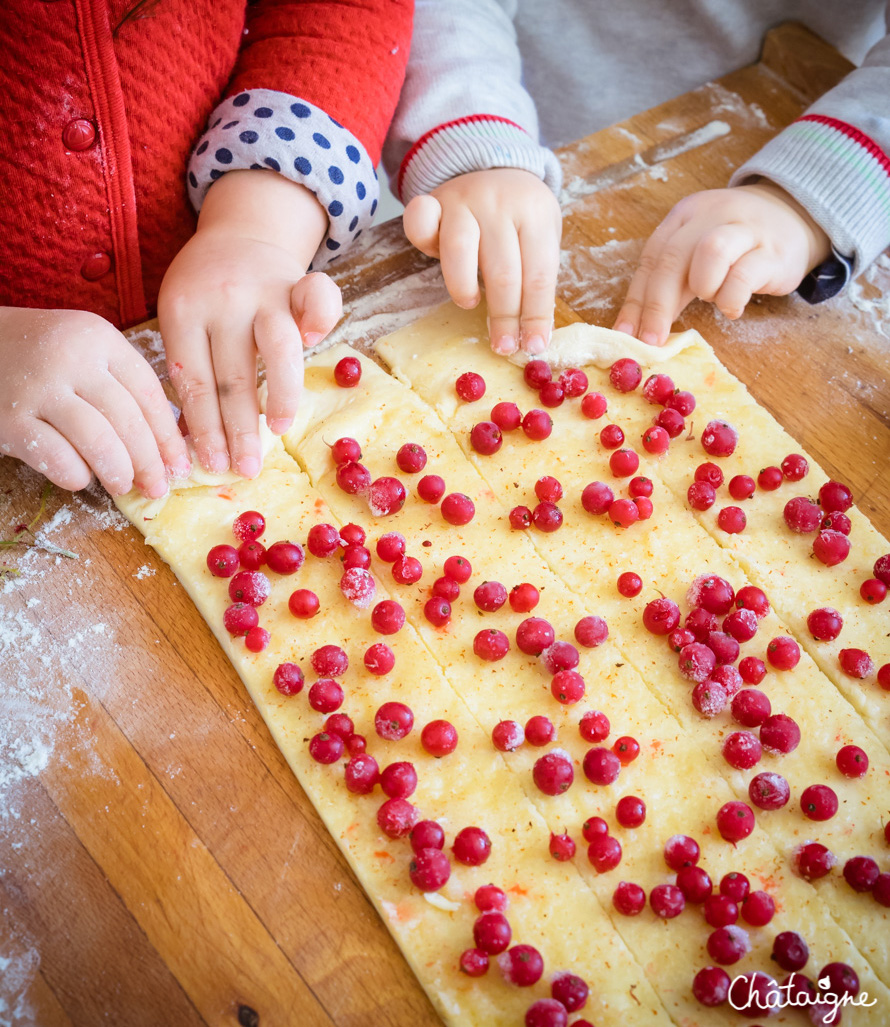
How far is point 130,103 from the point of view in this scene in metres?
1.30

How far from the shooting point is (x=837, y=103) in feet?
5.14

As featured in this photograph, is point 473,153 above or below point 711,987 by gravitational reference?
above

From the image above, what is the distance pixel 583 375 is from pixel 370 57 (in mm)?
707

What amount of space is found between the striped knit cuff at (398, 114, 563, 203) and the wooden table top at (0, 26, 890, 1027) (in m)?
0.29

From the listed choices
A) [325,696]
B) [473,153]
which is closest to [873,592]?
[325,696]

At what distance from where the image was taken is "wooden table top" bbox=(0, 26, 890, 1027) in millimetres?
949

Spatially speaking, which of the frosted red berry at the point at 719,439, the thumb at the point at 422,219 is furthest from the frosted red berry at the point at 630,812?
the thumb at the point at 422,219

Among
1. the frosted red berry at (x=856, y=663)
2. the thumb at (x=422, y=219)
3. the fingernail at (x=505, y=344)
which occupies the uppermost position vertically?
the thumb at (x=422, y=219)

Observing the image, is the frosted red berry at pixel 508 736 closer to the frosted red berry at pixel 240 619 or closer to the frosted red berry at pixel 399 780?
the frosted red berry at pixel 399 780

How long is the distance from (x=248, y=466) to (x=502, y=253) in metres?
0.57

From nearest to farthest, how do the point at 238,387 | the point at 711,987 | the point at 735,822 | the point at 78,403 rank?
the point at 711,987 < the point at 735,822 < the point at 78,403 < the point at 238,387

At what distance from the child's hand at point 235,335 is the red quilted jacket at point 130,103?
204 millimetres

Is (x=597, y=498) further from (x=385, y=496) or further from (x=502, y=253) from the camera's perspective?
(x=502, y=253)

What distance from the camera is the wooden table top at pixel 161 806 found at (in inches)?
37.4
